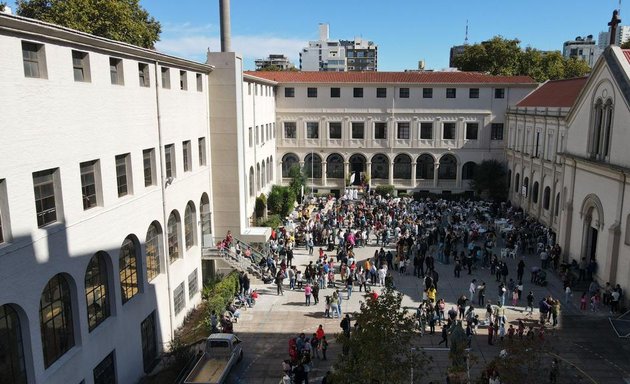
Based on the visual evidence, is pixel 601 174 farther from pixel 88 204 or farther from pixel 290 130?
pixel 290 130

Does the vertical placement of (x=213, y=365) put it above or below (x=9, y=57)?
below

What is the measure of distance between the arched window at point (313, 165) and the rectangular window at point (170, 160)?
1267 inches

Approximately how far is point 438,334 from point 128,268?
14.4 m

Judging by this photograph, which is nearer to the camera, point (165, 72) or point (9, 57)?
point (9, 57)

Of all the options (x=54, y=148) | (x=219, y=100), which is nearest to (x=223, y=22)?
(x=219, y=100)

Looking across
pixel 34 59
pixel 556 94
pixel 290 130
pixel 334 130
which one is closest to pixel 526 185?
pixel 556 94

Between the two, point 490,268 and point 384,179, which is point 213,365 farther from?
point 384,179

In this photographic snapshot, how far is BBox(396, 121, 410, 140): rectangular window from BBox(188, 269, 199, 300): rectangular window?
3326 cm

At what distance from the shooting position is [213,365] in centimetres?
2086

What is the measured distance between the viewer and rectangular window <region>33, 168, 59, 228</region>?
1552 centimetres

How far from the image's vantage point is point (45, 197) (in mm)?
15914

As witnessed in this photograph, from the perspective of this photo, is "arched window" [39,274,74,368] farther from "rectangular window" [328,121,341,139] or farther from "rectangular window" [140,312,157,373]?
"rectangular window" [328,121,341,139]

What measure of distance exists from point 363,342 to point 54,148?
1110 cm

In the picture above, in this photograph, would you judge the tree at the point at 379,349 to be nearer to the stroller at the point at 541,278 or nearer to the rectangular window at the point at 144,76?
the rectangular window at the point at 144,76
